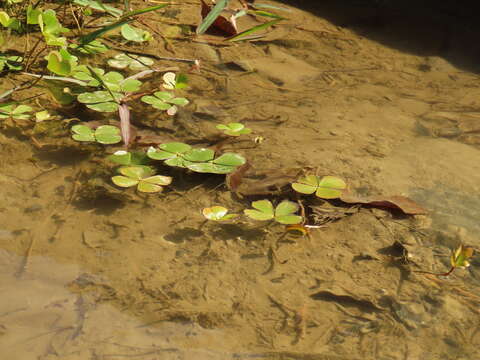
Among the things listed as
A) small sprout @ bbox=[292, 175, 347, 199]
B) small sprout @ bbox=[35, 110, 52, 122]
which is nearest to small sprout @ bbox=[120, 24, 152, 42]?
small sprout @ bbox=[35, 110, 52, 122]

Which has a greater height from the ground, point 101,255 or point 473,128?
point 473,128

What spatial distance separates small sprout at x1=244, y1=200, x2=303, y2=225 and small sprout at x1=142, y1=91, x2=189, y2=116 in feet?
2.01

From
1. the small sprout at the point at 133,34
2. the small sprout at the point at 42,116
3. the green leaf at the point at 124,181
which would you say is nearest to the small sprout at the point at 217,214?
the green leaf at the point at 124,181

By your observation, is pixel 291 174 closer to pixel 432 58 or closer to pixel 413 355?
pixel 413 355

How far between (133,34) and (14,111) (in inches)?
29.8

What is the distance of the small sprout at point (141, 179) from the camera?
5.67 feet

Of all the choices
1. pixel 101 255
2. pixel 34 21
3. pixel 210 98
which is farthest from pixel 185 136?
pixel 34 21

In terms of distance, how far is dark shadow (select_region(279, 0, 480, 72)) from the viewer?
2811mm

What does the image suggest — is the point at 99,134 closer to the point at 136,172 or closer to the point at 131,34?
the point at 136,172

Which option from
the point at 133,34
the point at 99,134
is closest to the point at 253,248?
the point at 99,134

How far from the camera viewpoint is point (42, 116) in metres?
2.02

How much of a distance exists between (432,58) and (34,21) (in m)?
1.78

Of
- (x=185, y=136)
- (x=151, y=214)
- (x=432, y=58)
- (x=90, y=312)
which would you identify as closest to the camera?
(x=90, y=312)

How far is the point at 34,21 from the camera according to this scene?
2.25 metres
